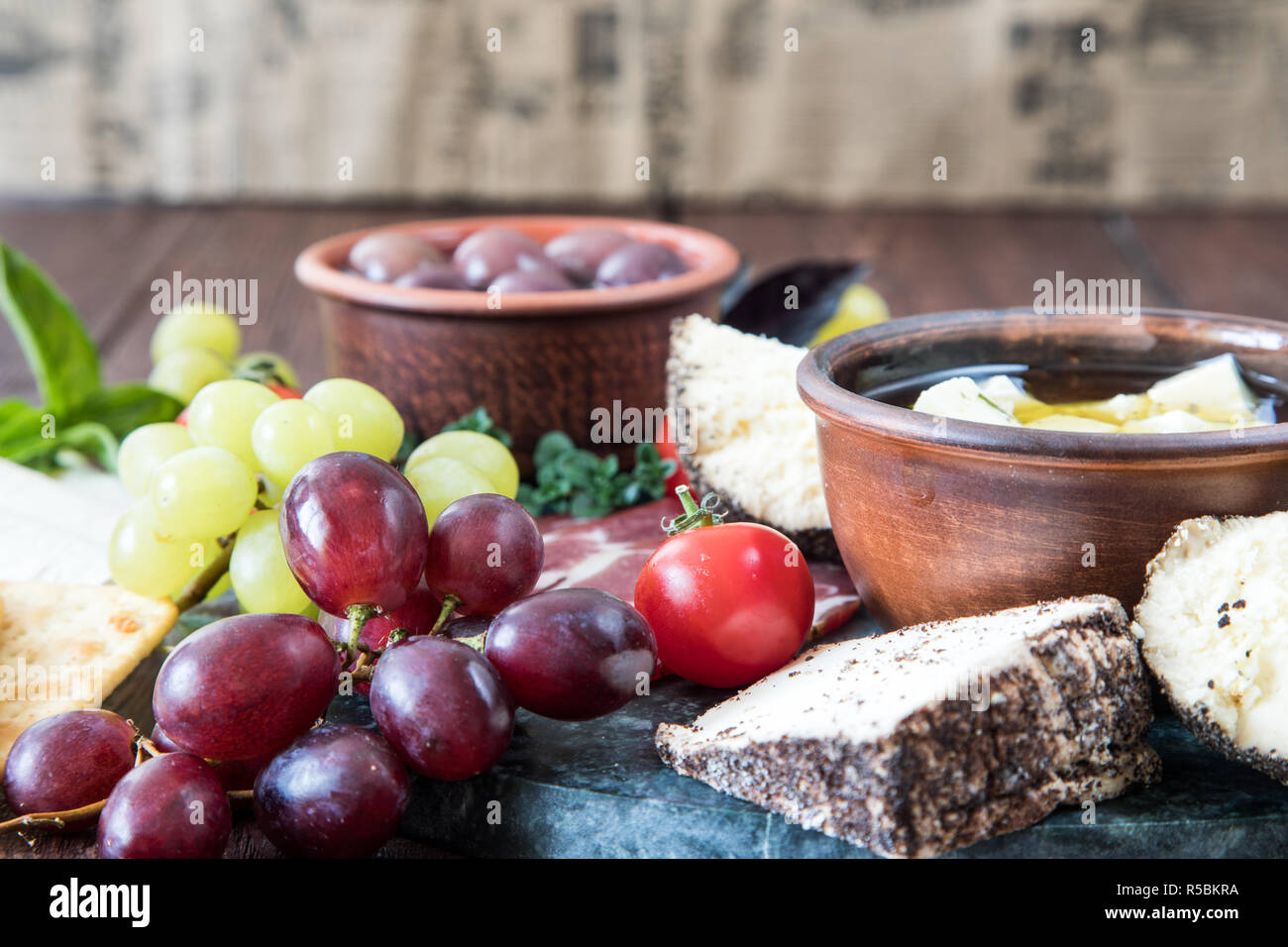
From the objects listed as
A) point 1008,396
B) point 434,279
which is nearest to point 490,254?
point 434,279

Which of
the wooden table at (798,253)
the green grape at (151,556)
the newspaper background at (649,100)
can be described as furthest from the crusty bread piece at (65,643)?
the newspaper background at (649,100)

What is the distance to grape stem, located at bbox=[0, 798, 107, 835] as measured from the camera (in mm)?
696

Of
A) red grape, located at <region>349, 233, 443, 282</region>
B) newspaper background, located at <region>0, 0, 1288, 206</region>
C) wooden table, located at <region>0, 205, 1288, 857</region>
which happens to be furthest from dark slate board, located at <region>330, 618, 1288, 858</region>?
newspaper background, located at <region>0, 0, 1288, 206</region>

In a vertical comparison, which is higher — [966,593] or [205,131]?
[205,131]

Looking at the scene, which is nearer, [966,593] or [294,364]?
[966,593]

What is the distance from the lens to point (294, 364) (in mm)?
1632

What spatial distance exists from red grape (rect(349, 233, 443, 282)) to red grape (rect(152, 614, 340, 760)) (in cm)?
60

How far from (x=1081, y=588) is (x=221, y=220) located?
1970 millimetres

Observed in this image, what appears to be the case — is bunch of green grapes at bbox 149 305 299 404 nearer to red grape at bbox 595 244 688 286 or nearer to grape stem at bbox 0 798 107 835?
red grape at bbox 595 244 688 286

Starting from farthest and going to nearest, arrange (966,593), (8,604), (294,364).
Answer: (294,364) → (8,604) → (966,593)

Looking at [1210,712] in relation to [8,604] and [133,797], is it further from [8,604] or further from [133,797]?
[8,604]

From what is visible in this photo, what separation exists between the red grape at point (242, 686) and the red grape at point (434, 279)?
55cm
